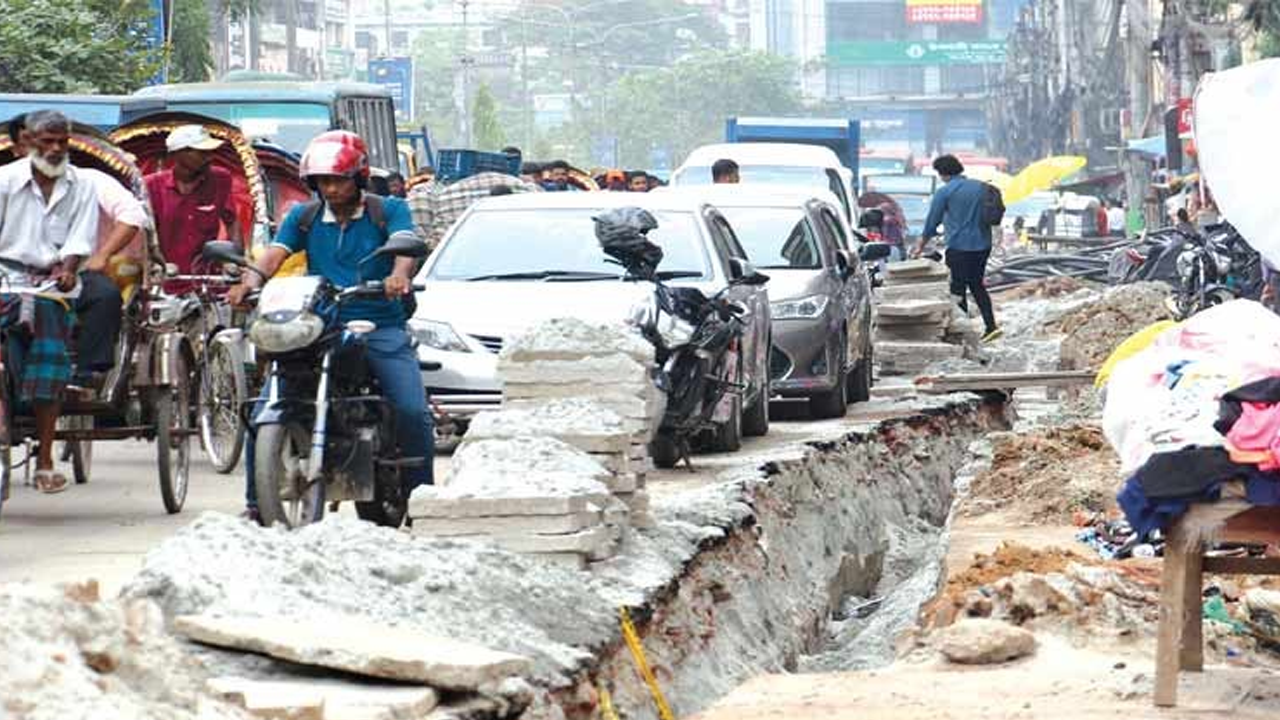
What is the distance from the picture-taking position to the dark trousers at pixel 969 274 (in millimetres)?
26617

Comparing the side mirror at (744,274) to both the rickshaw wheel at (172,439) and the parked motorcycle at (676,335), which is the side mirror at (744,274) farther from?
the rickshaw wheel at (172,439)

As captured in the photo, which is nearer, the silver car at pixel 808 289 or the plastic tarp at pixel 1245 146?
the plastic tarp at pixel 1245 146

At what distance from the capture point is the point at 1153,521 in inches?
329

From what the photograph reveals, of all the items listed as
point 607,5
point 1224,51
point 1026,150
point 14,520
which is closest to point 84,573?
point 14,520

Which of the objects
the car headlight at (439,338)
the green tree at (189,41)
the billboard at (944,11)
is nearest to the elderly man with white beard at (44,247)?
the car headlight at (439,338)

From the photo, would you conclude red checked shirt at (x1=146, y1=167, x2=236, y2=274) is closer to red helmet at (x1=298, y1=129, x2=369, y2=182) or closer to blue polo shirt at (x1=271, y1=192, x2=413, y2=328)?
blue polo shirt at (x1=271, y1=192, x2=413, y2=328)

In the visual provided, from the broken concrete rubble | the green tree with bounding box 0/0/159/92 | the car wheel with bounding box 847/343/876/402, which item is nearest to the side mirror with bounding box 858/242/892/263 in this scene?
the car wheel with bounding box 847/343/876/402

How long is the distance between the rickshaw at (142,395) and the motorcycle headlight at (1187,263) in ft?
49.0

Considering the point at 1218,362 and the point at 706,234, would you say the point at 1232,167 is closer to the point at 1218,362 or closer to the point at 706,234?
the point at 1218,362

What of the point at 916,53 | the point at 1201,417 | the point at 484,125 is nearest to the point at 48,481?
the point at 1201,417

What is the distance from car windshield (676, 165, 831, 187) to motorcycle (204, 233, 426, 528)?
60.5 ft

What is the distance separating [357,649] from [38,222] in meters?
6.25

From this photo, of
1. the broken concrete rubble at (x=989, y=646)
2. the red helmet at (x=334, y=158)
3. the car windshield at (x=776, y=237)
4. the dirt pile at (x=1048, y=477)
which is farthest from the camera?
the car windshield at (x=776, y=237)

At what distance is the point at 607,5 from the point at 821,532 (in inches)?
5258
